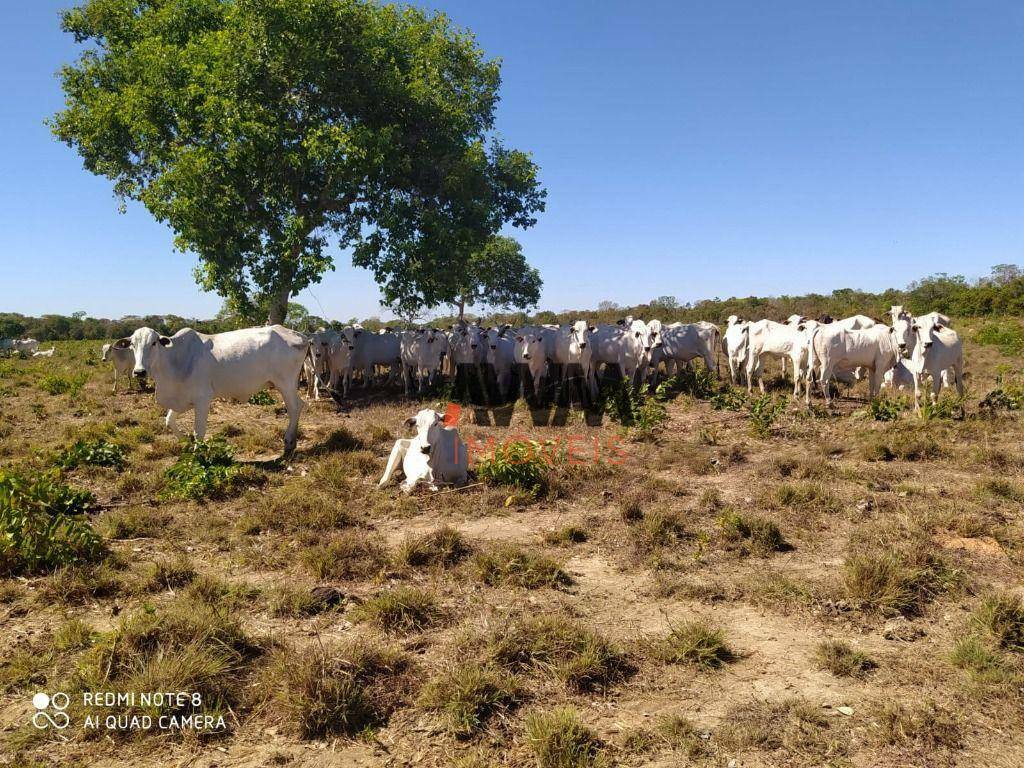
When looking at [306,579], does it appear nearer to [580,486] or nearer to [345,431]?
[580,486]

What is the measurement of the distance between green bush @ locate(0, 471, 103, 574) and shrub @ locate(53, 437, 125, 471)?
3.15 meters

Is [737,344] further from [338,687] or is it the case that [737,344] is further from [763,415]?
[338,687]

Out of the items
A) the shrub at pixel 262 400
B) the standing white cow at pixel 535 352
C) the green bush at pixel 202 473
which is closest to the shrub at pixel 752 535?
the green bush at pixel 202 473

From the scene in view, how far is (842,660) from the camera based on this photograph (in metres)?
4.47

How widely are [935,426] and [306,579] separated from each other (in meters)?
11.3

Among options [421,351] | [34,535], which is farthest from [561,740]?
[421,351]

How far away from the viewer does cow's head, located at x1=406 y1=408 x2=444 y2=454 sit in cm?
871

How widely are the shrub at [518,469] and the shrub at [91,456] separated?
5.85m

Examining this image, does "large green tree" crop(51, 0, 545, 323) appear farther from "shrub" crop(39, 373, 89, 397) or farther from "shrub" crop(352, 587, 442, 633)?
"shrub" crop(352, 587, 442, 633)

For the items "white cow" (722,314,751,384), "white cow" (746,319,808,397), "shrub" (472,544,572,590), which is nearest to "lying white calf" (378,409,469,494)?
"shrub" (472,544,572,590)

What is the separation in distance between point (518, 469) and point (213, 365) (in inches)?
236

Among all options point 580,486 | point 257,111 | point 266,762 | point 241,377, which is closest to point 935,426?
point 580,486

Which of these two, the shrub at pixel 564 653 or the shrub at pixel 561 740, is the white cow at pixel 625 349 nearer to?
the shrub at pixel 564 653

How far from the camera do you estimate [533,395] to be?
16.8m
